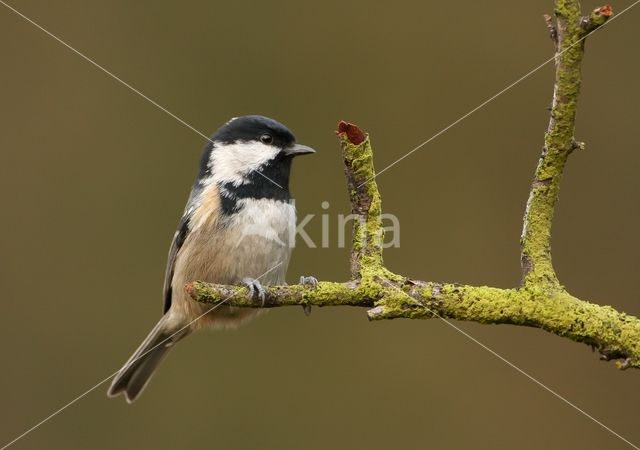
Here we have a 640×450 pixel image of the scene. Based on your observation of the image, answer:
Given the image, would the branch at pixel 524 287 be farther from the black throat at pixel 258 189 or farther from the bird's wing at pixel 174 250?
the bird's wing at pixel 174 250

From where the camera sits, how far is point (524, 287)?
1.75 meters

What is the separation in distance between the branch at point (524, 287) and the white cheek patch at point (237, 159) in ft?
4.49

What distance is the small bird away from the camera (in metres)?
3.13

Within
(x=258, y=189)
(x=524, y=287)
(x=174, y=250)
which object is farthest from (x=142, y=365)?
(x=524, y=287)

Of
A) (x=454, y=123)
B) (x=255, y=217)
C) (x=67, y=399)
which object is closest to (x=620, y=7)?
(x=454, y=123)

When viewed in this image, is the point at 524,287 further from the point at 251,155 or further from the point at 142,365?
the point at 142,365

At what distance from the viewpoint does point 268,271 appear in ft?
10.4

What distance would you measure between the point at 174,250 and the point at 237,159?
57 cm

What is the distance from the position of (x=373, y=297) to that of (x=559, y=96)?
61cm

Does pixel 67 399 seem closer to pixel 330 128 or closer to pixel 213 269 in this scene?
pixel 213 269

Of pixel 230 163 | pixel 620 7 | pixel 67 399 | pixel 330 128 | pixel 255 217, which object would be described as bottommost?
pixel 67 399

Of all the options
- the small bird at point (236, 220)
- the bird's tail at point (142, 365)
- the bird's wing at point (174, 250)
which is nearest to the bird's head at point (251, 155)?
the small bird at point (236, 220)

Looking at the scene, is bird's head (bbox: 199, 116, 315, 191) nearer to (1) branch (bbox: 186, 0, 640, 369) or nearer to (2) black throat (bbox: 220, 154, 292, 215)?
(2) black throat (bbox: 220, 154, 292, 215)

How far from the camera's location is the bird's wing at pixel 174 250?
3402mm
